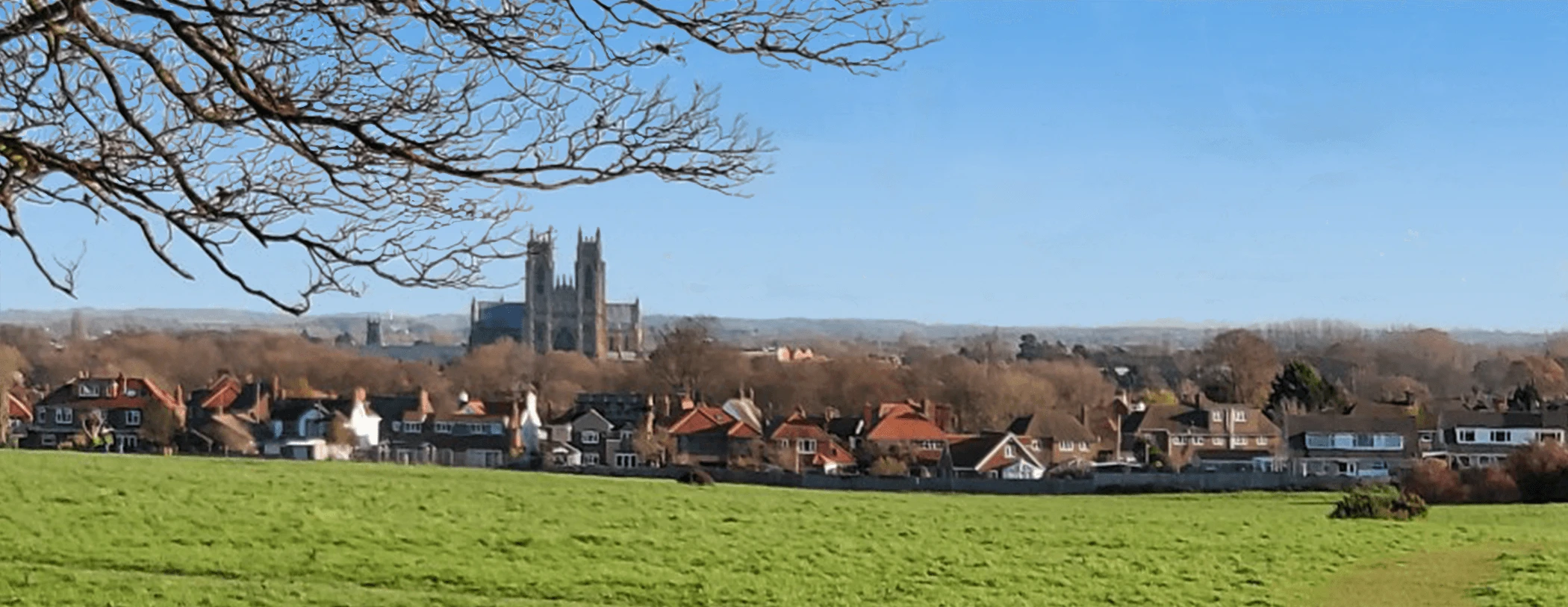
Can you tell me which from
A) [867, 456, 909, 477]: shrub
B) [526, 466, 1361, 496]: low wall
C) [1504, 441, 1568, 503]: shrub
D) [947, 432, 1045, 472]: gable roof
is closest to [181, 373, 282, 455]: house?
[867, 456, 909, 477]: shrub

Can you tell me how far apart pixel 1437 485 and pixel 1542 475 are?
77.4 inches

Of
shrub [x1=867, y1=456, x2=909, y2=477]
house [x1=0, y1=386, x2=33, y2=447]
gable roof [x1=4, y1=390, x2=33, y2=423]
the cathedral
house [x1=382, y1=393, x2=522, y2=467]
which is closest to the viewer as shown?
shrub [x1=867, y1=456, x2=909, y2=477]

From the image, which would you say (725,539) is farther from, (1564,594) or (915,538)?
(1564,594)

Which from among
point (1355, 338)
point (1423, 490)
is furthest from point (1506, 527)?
point (1355, 338)

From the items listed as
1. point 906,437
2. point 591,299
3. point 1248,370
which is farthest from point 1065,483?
point 591,299

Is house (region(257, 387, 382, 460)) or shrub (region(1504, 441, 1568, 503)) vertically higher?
house (region(257, 387, 382, 460))

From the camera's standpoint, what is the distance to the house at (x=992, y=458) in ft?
190

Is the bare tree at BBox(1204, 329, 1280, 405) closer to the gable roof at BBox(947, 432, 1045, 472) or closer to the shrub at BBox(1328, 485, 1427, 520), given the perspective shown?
the gable roof at BBox(947, 432, 1045, 472)

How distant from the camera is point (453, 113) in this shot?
281 inches

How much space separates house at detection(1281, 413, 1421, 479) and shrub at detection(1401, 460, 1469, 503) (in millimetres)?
22857

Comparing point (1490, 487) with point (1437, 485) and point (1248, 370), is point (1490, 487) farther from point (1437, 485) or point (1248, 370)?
point (1248, 370)

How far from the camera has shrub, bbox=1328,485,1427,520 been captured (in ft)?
81.0

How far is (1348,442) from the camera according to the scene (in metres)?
62.8

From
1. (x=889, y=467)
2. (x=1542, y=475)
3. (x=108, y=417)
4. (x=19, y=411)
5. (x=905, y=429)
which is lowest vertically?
(x=889, y=467)
